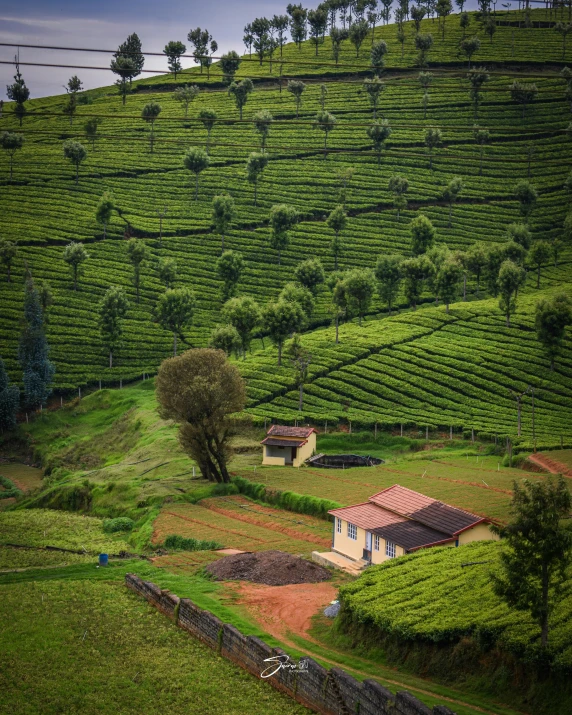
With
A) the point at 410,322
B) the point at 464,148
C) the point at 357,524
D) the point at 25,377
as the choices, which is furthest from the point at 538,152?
the point at 357,524

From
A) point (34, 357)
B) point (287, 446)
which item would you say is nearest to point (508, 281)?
point (287, 446)

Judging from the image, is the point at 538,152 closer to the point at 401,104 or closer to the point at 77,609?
the point at 401,104

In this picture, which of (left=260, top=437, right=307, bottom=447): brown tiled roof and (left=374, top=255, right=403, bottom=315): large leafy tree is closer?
(left=260, top=437, right=307, bottom=447): brown tiled roof

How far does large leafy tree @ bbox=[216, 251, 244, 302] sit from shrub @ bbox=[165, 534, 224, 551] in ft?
209

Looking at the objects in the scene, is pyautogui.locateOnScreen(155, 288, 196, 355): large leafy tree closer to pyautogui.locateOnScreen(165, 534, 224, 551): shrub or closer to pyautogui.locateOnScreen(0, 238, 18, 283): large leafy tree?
pyautogui.locateOnScreen(0, 238, 18, 283): large leafy tree

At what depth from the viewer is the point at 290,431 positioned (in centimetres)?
7500

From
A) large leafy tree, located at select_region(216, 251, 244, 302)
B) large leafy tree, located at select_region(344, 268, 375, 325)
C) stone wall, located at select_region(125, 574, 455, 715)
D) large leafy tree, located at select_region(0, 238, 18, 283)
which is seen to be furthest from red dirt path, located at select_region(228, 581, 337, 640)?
large leafy tree, located at select_region(0, 238, 18, 283)

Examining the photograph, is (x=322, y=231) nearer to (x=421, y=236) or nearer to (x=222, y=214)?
(x=222, y=214)

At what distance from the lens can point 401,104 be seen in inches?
7219

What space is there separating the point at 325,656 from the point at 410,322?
73.4m

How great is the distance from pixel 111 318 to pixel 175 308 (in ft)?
23.2

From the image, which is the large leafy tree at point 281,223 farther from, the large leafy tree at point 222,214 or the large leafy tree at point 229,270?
the large leafy tree at point 229,270

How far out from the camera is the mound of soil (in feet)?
149

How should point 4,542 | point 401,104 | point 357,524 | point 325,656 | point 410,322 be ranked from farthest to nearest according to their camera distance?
1. point 401,104
2. point 410,322
3. point 4,542
4. point 357,524
5. point 325,656
